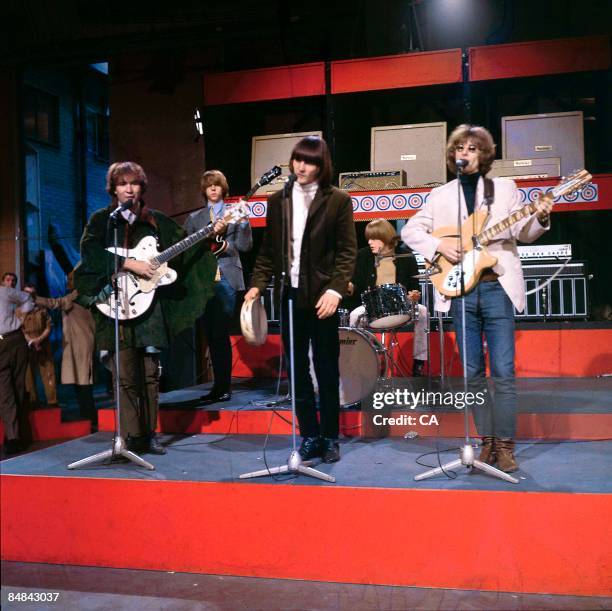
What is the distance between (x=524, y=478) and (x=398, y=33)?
7.31m

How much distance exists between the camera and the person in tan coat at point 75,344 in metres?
7.88

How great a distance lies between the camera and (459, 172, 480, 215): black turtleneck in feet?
10.8

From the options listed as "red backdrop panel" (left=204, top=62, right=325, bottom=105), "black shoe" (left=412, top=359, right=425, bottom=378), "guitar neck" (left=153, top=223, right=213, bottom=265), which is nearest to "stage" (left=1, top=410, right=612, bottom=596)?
"guitar neck" (left=153, top=223, right=213, bottom=265)

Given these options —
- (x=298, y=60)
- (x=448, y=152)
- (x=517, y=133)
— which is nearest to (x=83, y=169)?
(x=298, y=60)

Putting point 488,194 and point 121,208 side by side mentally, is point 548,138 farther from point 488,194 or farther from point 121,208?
point 121,208

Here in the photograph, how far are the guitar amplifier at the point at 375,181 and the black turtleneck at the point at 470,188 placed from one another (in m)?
3.48

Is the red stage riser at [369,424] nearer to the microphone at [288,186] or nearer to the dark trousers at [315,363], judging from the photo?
the dark trousers at [315,363]

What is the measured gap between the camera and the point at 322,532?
3.01 metres

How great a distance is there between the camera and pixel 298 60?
27.2ft

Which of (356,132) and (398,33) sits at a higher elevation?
(398,33)

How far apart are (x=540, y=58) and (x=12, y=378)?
20.1 ft

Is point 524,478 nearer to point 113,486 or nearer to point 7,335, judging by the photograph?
point 113,486

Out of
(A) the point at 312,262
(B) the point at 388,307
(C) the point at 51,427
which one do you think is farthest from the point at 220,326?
(C) the point at 51,427

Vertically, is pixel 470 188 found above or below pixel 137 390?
above
